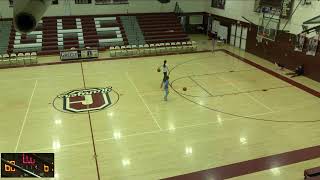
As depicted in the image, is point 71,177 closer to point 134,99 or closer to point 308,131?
point 134,99

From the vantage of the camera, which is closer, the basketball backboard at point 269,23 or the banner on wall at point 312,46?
the banner on wall at point 312,46

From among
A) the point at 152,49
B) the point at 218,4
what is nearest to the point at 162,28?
the point at 152,49

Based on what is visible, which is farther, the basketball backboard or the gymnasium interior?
the basketball backboard

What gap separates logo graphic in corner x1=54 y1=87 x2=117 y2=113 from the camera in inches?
516

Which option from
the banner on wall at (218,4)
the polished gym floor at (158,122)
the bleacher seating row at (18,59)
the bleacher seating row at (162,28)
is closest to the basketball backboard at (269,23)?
the polished gym floor at (158,122)

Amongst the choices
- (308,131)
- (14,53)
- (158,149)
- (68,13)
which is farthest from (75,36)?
A: (308,131)

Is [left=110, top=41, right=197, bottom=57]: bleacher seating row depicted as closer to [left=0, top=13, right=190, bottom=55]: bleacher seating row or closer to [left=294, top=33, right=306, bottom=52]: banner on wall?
[left=0, top=13, right=190, bottom=55]: bleacher seating row

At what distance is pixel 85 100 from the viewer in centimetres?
1393
